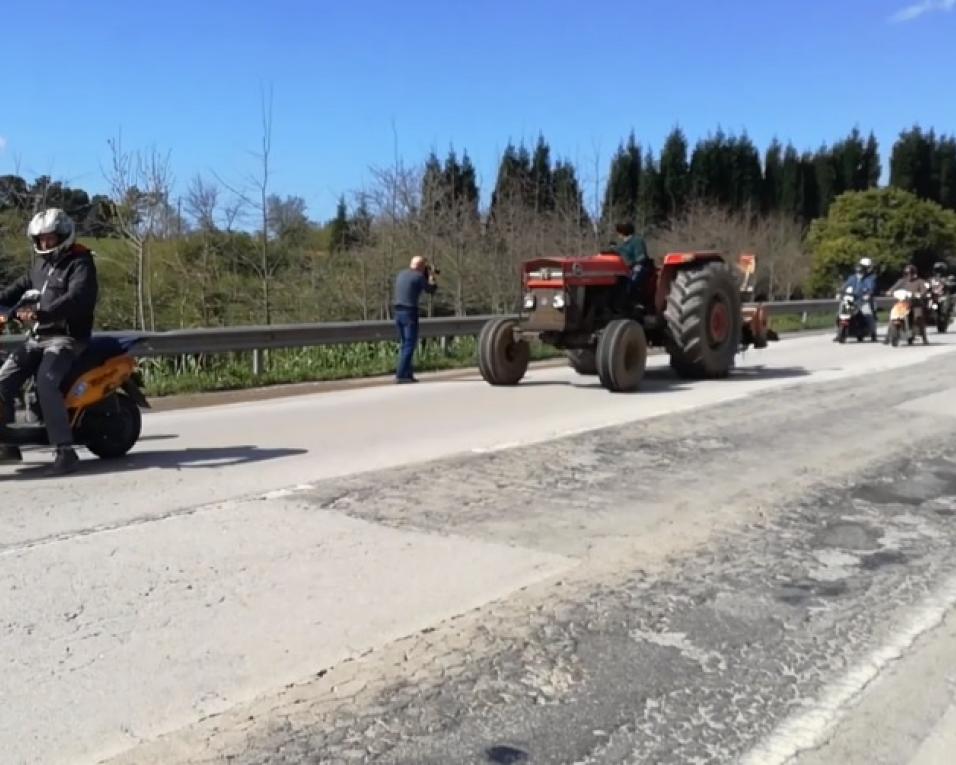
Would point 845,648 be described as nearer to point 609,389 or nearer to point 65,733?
point 65,733

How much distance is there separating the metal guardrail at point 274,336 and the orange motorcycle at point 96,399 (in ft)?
12.4

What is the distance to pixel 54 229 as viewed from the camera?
7.88 m

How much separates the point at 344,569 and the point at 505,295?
20969mm

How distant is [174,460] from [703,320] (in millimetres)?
7915

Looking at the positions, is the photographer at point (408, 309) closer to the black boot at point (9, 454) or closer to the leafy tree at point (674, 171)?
the black boot at point (9, 454)

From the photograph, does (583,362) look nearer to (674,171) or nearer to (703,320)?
(703,320)

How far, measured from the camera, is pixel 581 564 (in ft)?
19.2

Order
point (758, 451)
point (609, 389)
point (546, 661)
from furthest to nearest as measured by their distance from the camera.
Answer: point (609, 389)
point (758, 451)
point (546, 661)

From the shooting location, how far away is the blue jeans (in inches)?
620

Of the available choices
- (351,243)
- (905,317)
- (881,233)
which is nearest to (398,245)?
(351,243)

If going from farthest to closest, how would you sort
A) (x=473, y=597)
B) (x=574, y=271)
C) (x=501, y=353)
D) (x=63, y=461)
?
(x=501, y=353)
(x=574, y=271)
(x=63, y=461)
(x=473, y=597)

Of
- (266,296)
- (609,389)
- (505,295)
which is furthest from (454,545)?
(505,295)

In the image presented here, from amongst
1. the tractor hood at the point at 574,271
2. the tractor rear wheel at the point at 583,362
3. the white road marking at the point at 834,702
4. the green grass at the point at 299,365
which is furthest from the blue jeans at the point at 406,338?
the white road marking at the point at 834,702

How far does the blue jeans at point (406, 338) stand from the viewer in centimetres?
1575
